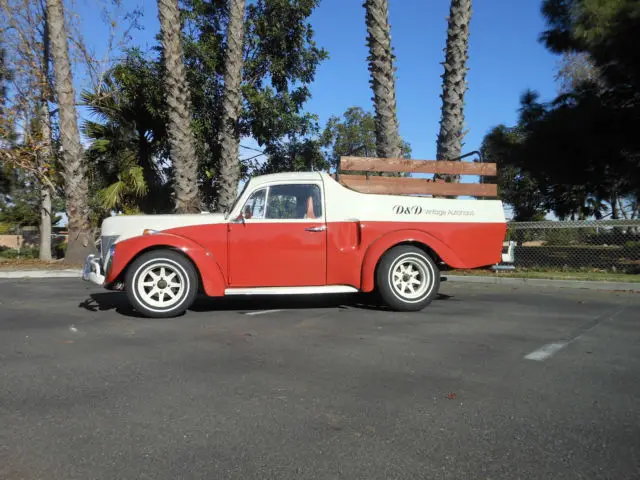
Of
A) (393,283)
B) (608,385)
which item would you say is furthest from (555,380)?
(393,283)

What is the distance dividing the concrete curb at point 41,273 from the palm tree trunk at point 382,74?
27.0ft

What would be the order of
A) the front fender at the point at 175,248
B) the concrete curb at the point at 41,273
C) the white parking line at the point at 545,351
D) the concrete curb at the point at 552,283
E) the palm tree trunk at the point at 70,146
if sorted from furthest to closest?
the palm tree trunk at the point at 70,146 < the concrete curb at the point at 41,273 < the concrete curb at the point at 552,283 < the front fender at the point at 175,248 < the white parking line at the point at 545,351

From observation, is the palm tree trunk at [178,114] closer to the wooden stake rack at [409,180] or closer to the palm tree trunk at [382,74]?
the palm tree trunk at [382,74]

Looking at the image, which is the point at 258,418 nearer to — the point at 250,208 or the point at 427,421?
the point at 427,421

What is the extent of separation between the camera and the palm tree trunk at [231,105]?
1416cm

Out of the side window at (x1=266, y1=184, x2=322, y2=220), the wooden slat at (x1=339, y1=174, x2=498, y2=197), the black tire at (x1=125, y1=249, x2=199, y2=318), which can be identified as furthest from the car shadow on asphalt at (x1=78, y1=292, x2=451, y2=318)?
the wooden slat at (x1=339, y1=174, x2=498, y2=197)

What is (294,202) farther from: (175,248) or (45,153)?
(45,153)

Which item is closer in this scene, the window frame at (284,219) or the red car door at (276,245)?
the red car door at (276,245)

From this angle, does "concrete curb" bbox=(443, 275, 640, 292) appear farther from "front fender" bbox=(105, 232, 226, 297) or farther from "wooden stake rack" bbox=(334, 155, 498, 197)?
"front fender" bbox=(105, 232, 226, 297)

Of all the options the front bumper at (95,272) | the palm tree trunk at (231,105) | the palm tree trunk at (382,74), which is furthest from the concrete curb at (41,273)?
the palm tree trunk at (382,74)

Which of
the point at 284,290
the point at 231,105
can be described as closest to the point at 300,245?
the point at 284,290

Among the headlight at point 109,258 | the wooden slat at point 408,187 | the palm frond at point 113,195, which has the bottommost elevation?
the headlight at point 109,258

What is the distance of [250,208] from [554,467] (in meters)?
4.91

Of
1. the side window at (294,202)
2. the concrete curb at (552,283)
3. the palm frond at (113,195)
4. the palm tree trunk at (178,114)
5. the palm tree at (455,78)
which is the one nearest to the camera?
the side window at (294,202)
